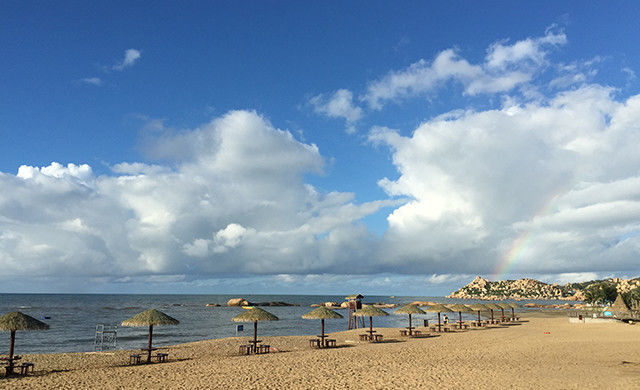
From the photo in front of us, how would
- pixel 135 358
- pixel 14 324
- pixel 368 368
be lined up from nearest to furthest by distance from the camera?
pixel 14 324
pixel 368 368
pixel 135 358

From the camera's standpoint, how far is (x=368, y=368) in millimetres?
17922

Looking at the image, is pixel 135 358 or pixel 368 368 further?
pixel 135 358

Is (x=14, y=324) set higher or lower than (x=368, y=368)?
higher

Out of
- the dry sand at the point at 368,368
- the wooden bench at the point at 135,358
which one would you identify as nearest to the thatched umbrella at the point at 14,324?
the dry sand at the point at 368,368

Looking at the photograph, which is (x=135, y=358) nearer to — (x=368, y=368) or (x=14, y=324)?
(x=14, y=324)

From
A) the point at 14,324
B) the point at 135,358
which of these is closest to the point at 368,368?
the point at 135,358

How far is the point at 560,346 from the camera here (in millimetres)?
25719

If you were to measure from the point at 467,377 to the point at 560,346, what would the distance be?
13.4 meters

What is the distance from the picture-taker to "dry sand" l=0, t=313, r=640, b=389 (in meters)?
14.9

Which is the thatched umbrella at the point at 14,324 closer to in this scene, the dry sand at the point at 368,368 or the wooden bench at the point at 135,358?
the dry sand at the point at 368,368

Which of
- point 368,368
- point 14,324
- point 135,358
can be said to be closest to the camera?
point 14,324

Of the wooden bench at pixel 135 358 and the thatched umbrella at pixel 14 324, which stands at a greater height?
the thatched umbrella at pixel 14 324

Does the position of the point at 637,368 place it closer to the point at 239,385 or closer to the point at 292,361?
the point at 292,361

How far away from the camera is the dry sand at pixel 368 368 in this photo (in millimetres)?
14945
